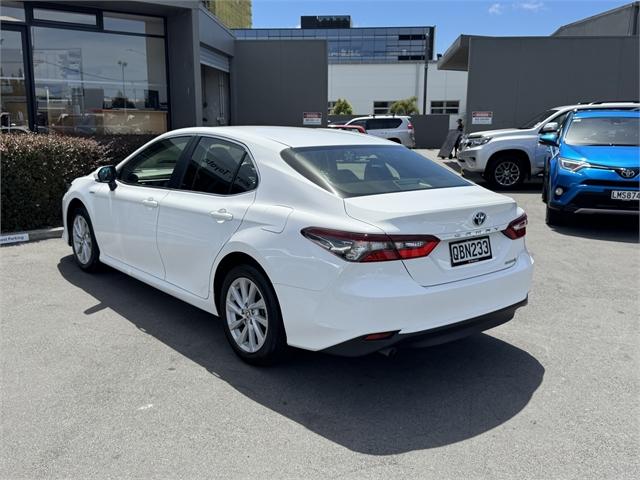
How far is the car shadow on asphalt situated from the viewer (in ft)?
10.4

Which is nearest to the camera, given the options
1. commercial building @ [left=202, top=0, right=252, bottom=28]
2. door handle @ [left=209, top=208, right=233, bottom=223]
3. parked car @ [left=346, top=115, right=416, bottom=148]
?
door handle @ [left=209, top=208, right=233, bottom=223]

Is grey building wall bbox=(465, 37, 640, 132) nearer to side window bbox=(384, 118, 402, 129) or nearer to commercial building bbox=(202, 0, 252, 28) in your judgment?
side window bbox=(384, 118, 402, 129)

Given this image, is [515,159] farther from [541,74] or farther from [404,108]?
[404,108]

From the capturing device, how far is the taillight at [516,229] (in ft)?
12.4

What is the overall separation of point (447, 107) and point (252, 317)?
45.0m

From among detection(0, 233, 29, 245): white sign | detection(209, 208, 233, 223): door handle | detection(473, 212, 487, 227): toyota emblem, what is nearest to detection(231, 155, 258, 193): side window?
detection(209, 208, 233, 223): door handle

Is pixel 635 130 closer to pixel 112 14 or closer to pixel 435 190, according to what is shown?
pixel 435 190

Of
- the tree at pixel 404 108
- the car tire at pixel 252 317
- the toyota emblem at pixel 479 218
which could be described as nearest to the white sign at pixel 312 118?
the car tire at pixel 252 317

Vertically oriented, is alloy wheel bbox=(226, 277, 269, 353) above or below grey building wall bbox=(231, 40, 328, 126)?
below

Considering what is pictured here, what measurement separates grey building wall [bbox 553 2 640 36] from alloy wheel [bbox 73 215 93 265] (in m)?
Result: 21.4

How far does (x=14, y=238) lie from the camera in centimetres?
756

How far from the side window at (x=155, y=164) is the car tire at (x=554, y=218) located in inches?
244

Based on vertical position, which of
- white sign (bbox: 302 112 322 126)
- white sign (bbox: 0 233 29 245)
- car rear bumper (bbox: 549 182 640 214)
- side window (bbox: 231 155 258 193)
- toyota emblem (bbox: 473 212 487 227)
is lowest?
white sign (bbox: 0 233 29 245)

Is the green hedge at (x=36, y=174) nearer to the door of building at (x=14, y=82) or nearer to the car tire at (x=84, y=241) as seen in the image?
the car tire at (x=84, y=241)
